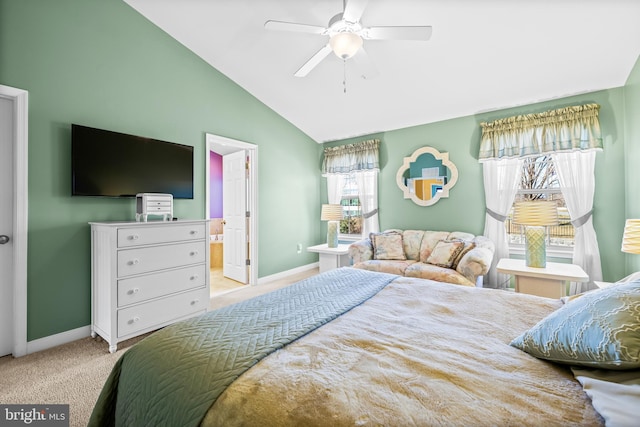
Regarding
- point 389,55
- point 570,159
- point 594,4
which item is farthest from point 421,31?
point 570,159

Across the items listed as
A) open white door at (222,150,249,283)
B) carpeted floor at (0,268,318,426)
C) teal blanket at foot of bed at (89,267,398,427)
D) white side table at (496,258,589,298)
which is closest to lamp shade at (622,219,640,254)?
white side table at (496,258,589,298)

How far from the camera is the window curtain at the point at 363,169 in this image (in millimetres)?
4660

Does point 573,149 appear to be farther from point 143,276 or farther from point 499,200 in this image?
point 143,276

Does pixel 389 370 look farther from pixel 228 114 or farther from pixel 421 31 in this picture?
pixel 228 114

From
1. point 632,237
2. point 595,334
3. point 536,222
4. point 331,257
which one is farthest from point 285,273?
point 595,334

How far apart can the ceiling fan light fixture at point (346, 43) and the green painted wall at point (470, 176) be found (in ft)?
8.02

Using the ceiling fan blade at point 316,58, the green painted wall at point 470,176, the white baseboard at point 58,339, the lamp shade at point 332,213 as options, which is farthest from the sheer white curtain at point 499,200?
the white baseboard at point 58,339

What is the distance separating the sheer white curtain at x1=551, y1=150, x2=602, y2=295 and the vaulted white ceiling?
79 cm

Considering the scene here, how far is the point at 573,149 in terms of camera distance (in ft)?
10.2

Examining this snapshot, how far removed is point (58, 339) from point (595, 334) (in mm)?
3569

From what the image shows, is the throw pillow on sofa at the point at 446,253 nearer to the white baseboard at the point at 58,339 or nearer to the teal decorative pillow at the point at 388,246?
the teal decorative pillow at the point at 388,246

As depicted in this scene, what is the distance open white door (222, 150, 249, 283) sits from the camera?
13.7 ft

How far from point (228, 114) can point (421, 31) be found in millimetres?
2686

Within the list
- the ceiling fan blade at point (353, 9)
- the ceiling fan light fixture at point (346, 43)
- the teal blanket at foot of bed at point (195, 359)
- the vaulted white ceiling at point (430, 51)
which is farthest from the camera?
the vaulted white ceiling at point (430, 51)
